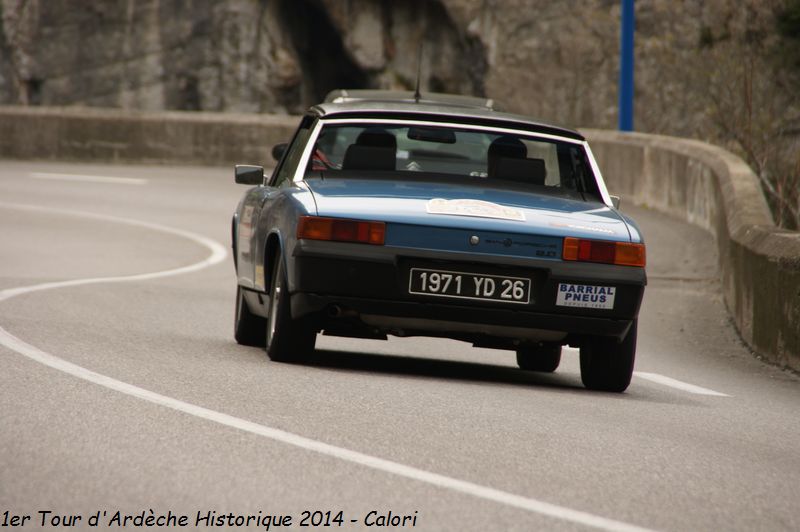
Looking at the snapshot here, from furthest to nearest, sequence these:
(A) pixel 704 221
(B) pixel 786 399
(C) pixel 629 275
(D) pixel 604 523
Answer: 1. (A) pixel 704 221
2. (B) pixel 786 399
3. (C) pixel 629 275
4. (D) pixel 604 523

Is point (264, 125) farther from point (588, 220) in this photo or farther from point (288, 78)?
point (588, 220)

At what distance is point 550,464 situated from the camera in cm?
633

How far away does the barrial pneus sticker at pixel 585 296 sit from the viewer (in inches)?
330

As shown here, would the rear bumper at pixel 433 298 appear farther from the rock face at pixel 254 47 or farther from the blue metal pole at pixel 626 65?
the rock face at pixel 254 47

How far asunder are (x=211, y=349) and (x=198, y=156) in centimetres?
2459

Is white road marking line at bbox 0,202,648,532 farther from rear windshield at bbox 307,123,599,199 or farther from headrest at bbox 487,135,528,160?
headrest at bbox 487,135,528,160

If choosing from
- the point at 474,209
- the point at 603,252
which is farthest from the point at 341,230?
the point at 603,252

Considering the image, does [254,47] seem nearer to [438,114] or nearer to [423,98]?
[423,98]

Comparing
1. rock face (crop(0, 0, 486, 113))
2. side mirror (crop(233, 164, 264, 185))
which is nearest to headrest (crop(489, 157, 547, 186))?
side mirror (crop(233, 164, 264, 185))

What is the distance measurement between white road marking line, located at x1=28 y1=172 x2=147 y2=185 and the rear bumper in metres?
21.0

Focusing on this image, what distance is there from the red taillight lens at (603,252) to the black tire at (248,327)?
2.77 m

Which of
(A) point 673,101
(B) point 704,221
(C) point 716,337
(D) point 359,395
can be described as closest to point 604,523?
(D) point 359,395

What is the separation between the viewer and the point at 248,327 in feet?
34.7

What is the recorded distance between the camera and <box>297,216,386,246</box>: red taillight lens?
8305 millimetres
